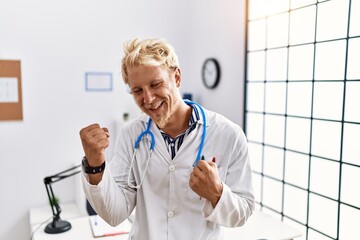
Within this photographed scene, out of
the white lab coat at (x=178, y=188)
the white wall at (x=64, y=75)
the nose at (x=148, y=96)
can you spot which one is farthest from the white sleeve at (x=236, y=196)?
the white wall at (x=64, y=75)

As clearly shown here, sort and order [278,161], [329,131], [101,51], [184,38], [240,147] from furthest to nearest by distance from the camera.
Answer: [184,38]
[101,51]
[278,161]
[329,131]
[240,147]

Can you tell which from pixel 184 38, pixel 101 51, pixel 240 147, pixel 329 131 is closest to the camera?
pixel 240 147

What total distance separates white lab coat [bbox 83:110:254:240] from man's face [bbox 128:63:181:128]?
0.37 feet

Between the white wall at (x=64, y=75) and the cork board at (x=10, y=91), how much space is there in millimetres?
47

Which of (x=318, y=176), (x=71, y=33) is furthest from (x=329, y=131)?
(x=71, y=33)

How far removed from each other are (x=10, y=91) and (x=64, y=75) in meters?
0.48

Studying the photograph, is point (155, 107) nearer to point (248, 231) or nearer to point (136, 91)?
point (136, 91)

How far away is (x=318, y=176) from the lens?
2.16 metres

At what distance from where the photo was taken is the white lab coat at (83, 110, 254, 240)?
3.71ft

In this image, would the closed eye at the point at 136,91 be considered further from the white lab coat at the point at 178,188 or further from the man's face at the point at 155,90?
the white lab coat at the point at 178,188

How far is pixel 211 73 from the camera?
3.16m

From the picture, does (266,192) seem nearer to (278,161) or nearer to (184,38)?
(278,161)

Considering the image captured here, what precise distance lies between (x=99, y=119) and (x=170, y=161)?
7.10ft

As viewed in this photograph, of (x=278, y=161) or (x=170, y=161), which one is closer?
(x=170, y=161)
